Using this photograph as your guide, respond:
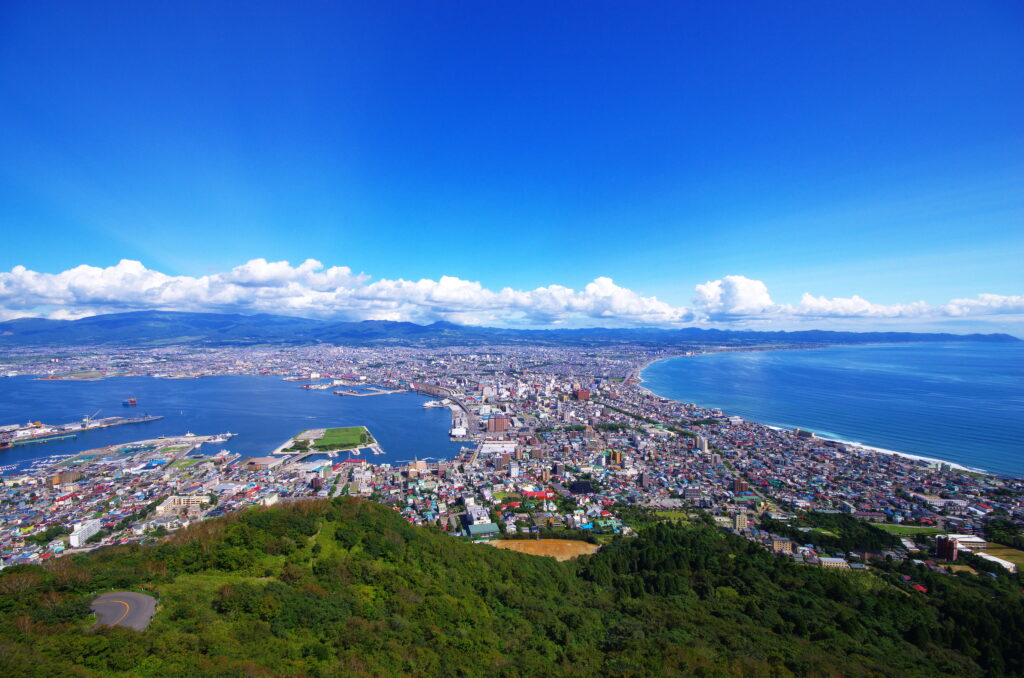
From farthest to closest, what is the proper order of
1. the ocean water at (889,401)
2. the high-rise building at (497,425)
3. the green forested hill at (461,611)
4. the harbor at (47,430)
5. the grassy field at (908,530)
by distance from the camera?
the high-rise building at (497,425)
the harbor at (47,430)
the ocean water at (889,401)
the grassy field at (908,530)
the green forested hill at (461,611)

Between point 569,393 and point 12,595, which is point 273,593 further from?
point 569,393

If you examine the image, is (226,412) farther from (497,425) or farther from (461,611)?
(461,611)

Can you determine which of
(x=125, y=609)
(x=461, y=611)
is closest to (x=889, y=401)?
(x=461, y=611)

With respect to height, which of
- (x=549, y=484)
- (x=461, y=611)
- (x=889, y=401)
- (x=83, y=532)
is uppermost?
(x=461, y=611)

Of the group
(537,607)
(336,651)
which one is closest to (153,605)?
(336,651)

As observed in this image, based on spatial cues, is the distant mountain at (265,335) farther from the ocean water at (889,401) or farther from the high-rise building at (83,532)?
the high-rise building at (83,532)

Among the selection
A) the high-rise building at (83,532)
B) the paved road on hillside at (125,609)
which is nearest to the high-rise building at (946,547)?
the paved road on hillside at (125,609)
